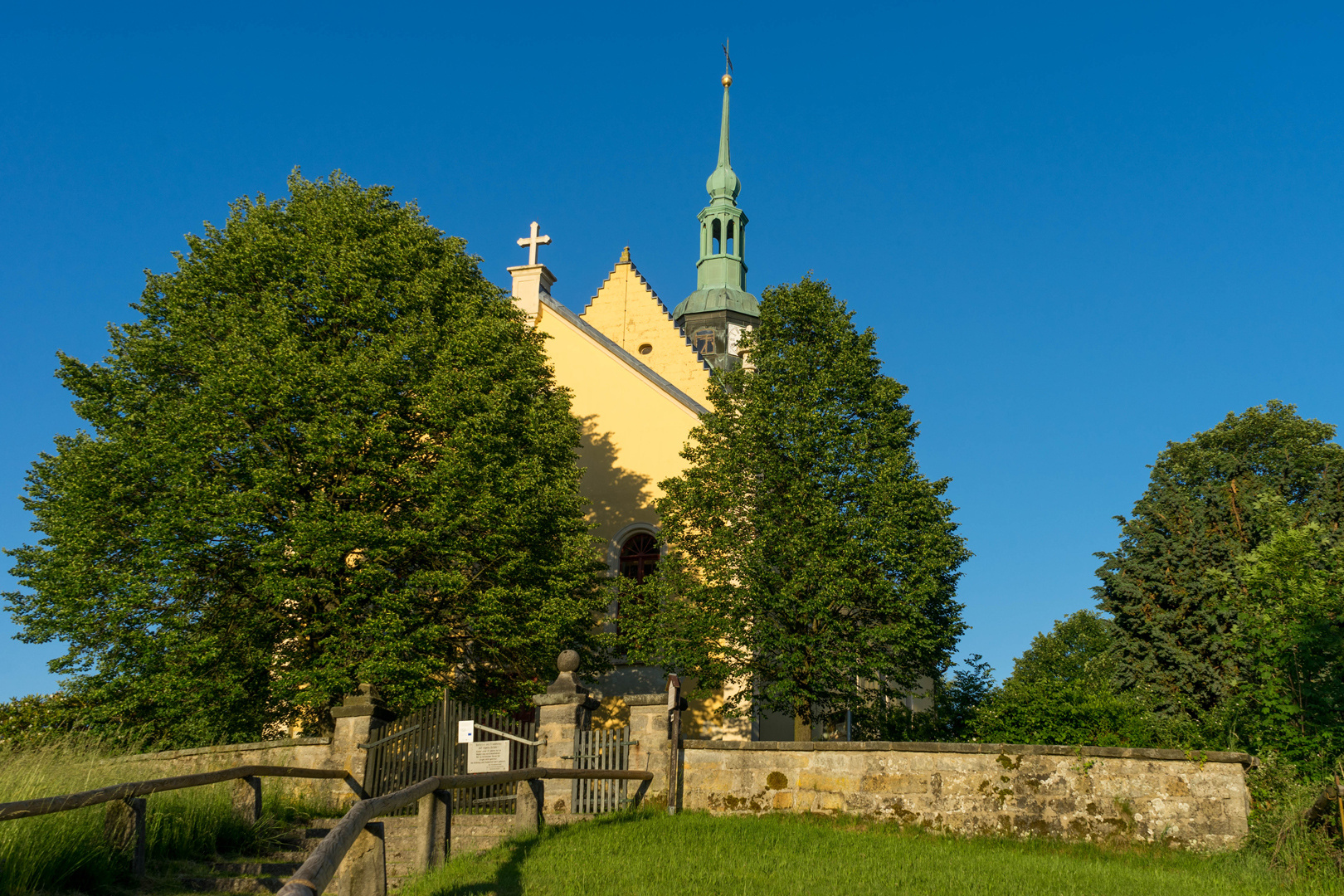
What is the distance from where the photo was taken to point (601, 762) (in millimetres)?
13023

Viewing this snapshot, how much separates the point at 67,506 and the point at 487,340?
776cm

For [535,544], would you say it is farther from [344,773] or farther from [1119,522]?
[1119,522]

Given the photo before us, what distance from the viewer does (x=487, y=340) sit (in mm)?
19062

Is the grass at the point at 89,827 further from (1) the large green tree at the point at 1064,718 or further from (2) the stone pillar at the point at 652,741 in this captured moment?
(1) the large green tree at the point at 1064,718

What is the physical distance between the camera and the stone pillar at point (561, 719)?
13.0 meters

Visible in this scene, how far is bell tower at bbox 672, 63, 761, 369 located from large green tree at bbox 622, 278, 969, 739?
22642 millimetres

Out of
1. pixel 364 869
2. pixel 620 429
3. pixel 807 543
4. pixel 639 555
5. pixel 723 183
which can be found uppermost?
pixel 723 183

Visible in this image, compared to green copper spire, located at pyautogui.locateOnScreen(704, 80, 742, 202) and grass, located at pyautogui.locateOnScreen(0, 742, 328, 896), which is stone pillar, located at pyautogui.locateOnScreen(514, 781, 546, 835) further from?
green copper spire, located at pyautogui.locateOnScreen(704, 80, 742, 202)

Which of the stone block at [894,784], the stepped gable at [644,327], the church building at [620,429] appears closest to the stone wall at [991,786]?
the stone block at [894,784]

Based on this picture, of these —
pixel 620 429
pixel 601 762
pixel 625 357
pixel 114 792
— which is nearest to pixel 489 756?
pixel 601 762

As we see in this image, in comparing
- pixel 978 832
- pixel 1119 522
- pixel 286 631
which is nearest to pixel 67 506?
pixel 286 631

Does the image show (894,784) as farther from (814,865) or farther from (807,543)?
(807,543)

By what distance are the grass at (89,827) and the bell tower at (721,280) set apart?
34.1 meters

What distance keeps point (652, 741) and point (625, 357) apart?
46.7ft
